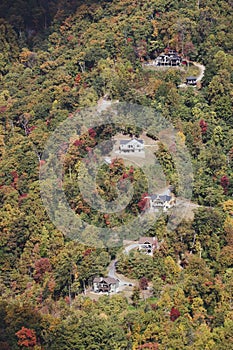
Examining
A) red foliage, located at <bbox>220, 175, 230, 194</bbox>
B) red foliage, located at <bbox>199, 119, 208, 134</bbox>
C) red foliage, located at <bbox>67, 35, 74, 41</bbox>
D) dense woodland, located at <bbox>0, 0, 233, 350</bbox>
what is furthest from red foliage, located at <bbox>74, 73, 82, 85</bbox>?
red foliage, located at <bbox>220, 175, 230, 194</bbox>

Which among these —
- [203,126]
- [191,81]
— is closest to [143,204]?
[203,126]

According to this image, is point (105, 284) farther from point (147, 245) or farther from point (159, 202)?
point (159, 202)

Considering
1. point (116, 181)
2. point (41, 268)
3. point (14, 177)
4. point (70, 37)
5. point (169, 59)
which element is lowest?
point (41, 268)

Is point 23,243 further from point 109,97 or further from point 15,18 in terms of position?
point 15,18

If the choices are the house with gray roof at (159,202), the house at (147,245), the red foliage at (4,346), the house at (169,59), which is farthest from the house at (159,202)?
the house at (169,59)

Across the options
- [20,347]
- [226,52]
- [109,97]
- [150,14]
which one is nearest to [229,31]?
[226,52]

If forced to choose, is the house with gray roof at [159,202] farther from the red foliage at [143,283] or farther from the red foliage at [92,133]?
the red foliage at [92,133]
